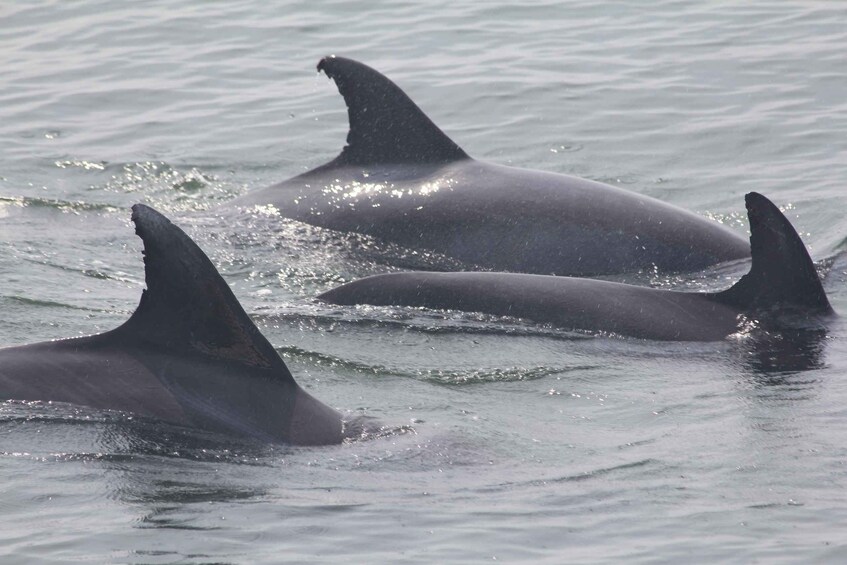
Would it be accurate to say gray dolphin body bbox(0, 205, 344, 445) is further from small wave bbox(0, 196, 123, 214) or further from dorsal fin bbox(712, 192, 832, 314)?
small wave bbox(0, 196, 123, 214)

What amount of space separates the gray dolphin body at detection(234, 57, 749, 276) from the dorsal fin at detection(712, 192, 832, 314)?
5.48 feet

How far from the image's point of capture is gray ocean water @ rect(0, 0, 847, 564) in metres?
6.36

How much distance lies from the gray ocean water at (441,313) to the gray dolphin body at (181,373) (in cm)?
11

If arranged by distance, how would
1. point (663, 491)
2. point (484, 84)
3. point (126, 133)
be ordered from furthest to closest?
point (484, 84)
point (126, 133)
point (663, 491)

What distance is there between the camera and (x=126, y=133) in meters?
16.4

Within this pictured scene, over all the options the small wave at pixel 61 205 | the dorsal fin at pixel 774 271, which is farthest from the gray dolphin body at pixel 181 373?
the small wave at pixel 61 205

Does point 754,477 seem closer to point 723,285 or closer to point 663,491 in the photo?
point 663,491

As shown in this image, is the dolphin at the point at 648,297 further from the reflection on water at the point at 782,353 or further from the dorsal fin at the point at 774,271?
the reflection on water at the point at 782,353

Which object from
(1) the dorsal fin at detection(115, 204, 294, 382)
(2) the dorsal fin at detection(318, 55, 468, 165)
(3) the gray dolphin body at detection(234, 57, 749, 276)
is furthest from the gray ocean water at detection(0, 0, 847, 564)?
(2) the dorsal fin at detection(318, 55, 468, 165)

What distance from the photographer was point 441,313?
31.6 ft

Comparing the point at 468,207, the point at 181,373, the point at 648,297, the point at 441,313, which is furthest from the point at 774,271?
the point at 181,373

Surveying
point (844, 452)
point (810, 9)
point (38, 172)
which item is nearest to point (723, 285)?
point (844, 452)

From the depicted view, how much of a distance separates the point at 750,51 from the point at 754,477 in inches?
482

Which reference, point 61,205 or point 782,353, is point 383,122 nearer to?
point 61,205
